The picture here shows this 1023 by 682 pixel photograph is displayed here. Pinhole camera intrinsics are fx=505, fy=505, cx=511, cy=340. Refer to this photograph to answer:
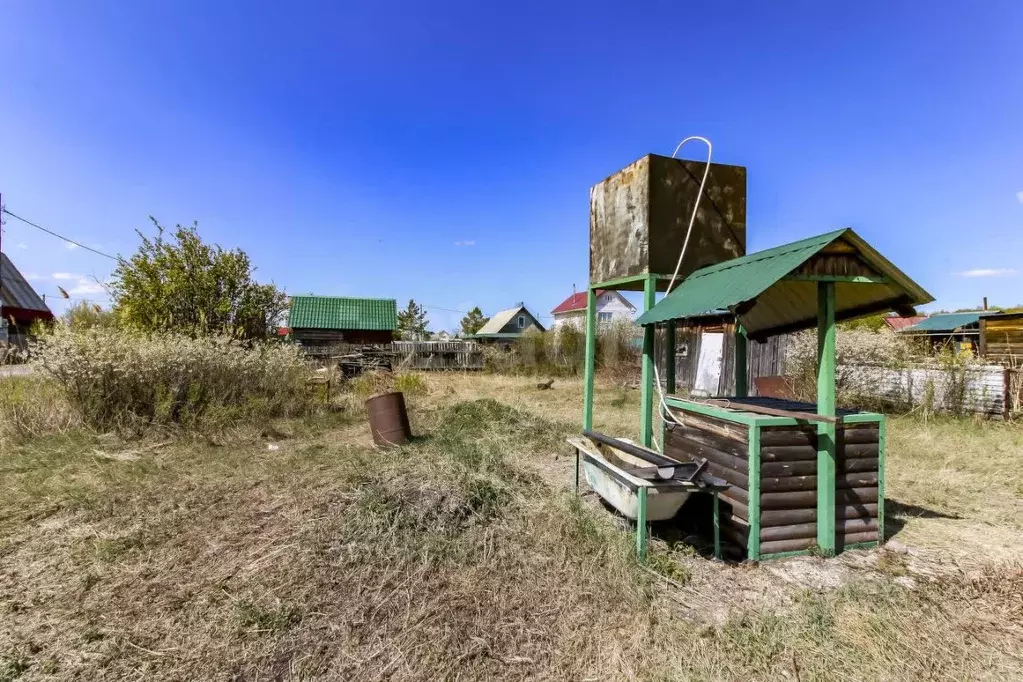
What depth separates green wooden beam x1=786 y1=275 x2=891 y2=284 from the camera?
3.53 meters

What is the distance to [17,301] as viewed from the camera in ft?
83.7

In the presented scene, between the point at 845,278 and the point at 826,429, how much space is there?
Answer: 1102 millimetres

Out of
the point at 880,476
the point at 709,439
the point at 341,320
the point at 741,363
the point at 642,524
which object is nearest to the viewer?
the point at 642,524

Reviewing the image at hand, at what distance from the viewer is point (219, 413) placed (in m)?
8.41

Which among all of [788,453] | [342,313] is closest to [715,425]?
[788,453]

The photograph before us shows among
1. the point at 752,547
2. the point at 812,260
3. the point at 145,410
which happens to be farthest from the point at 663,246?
the point at 145,410

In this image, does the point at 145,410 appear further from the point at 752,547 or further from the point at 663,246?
the point at 752,547

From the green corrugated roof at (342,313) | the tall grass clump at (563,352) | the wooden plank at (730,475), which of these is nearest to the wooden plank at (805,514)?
the wooden plank at (730,475)

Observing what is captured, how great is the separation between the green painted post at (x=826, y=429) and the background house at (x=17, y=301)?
3162 centimetres

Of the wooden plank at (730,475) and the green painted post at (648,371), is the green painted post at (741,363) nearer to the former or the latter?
the green painted post at (648,371)

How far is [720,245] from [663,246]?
0.70 meters

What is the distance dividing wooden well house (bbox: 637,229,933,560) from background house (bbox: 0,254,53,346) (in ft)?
102

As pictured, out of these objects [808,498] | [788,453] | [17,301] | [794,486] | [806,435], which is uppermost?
[17,301]

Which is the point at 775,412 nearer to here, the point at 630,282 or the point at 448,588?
the point at 630,282
